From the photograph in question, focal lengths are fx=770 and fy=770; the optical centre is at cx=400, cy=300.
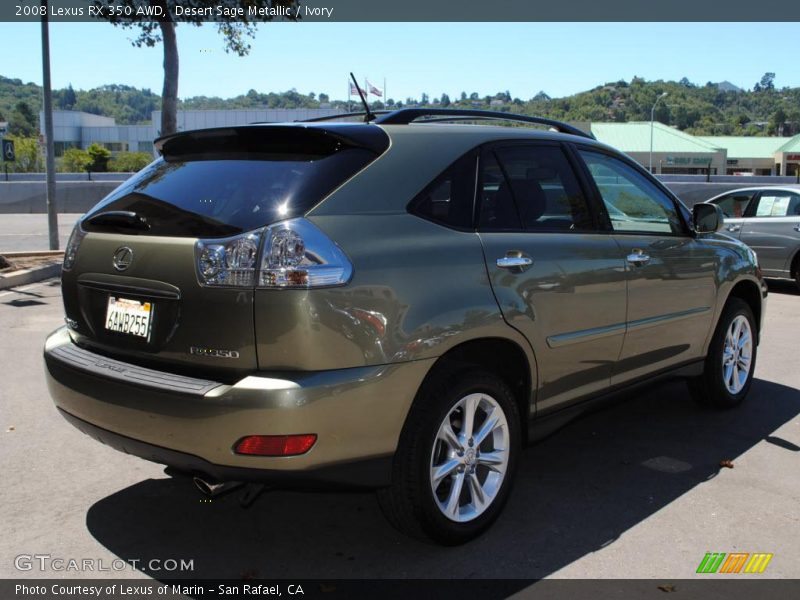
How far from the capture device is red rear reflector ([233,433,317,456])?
2.77 m

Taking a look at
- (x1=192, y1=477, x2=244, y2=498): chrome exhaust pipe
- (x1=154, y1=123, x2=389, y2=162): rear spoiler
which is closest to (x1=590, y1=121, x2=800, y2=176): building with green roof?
(x1=154, y1=123, x2=389, y2=162): rear spoiler

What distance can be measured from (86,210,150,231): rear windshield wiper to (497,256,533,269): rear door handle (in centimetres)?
152

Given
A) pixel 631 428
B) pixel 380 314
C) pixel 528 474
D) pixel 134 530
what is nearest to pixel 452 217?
pixel 380 314

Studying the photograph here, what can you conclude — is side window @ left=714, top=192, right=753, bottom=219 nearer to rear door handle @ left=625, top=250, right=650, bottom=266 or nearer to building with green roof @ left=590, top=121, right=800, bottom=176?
rear door handle @ left=625, top=250, right=650, bottom=266

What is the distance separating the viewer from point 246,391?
2760 mm

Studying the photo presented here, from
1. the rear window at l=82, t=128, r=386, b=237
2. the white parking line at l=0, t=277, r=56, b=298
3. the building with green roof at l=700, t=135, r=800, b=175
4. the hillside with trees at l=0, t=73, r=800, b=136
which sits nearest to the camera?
the rear window at l=82, t=128, r=386, b=237

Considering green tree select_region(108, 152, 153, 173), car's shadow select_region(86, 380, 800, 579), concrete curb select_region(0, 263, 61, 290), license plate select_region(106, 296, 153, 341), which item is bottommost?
car's shadow select_region(86, 380, 800, 579)

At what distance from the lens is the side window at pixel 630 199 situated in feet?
14.2

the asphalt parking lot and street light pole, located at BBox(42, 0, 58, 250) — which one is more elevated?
street light pole, located at BBox(42, 0, 58, 250)

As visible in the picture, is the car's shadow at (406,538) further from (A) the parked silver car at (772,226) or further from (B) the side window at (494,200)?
(A) the parked silver car at (772,226)

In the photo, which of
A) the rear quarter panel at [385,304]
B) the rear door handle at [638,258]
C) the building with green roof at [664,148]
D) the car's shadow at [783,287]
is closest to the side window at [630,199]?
the rear door handle at [638,258]

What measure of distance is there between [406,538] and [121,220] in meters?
1.88

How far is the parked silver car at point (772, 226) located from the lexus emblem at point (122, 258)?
9753mm

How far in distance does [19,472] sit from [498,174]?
9.82ft
